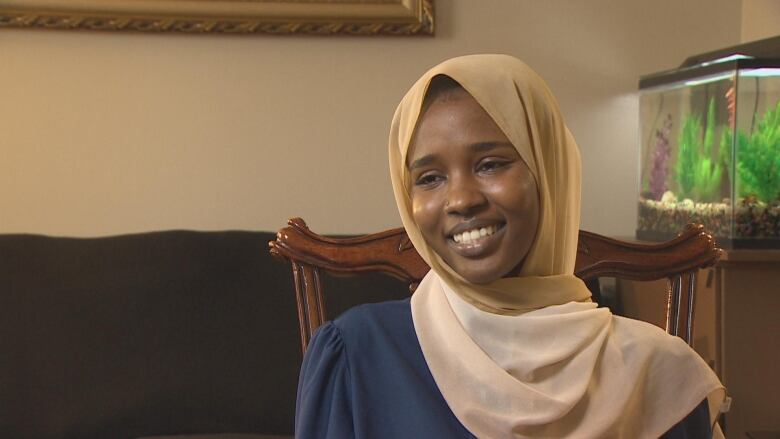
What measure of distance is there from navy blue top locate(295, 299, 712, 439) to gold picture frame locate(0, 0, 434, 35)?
1.43m

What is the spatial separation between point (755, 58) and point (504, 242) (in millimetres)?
1220

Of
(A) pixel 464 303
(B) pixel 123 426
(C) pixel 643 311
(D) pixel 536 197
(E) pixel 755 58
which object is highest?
(E) pixel 755 58

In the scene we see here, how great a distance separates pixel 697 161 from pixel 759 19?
0.52 meters

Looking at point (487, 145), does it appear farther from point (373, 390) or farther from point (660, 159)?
point (660, 159)

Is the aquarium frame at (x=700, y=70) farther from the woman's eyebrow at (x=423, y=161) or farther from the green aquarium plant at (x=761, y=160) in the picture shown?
the woman's eyebrow at (x=423, y=161)

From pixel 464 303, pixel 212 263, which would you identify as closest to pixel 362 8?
pixel 212 263

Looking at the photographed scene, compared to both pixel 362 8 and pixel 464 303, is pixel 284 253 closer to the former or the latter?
pixel 464 303

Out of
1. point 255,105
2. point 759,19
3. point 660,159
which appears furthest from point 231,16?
point 759,19

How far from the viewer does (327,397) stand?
103 centimetres

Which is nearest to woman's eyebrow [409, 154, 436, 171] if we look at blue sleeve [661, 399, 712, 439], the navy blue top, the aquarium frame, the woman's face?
the woman's face

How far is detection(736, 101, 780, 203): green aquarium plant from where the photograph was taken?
1.98m

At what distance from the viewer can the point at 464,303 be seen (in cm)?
102

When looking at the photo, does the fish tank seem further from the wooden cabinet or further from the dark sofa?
the dark sofa

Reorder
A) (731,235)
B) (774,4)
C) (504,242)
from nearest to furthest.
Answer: (504,242)
(731,235)
(774,4)
